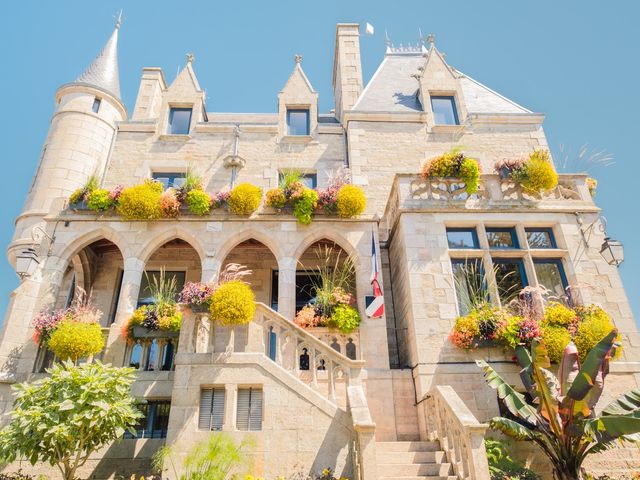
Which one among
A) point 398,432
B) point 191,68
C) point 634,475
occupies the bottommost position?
point 634,475

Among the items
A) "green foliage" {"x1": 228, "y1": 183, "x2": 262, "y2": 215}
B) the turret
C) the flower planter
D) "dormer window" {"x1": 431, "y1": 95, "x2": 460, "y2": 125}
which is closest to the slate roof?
"dormer window" {"x1": 431, "y1": 95, "x2": 460, "y2": 125}

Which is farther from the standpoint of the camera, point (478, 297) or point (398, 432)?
point (478, 297)

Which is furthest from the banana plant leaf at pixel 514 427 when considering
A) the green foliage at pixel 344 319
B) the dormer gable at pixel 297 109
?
the dormer gable at pixel 297 109

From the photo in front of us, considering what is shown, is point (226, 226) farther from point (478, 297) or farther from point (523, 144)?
point (523, 144)

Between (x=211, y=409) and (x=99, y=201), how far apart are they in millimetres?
6456

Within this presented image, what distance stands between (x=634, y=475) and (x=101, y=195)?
42.6 ft

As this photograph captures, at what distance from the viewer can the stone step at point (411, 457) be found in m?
6.90

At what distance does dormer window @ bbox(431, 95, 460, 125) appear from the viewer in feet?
49.7

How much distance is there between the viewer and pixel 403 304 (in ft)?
33.5

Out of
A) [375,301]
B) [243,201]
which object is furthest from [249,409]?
[243,201]

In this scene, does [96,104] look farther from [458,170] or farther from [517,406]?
[517,406]

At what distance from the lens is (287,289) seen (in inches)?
404

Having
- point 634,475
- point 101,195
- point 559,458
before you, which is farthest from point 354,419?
point 101,195

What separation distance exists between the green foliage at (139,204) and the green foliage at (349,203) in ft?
15.2
